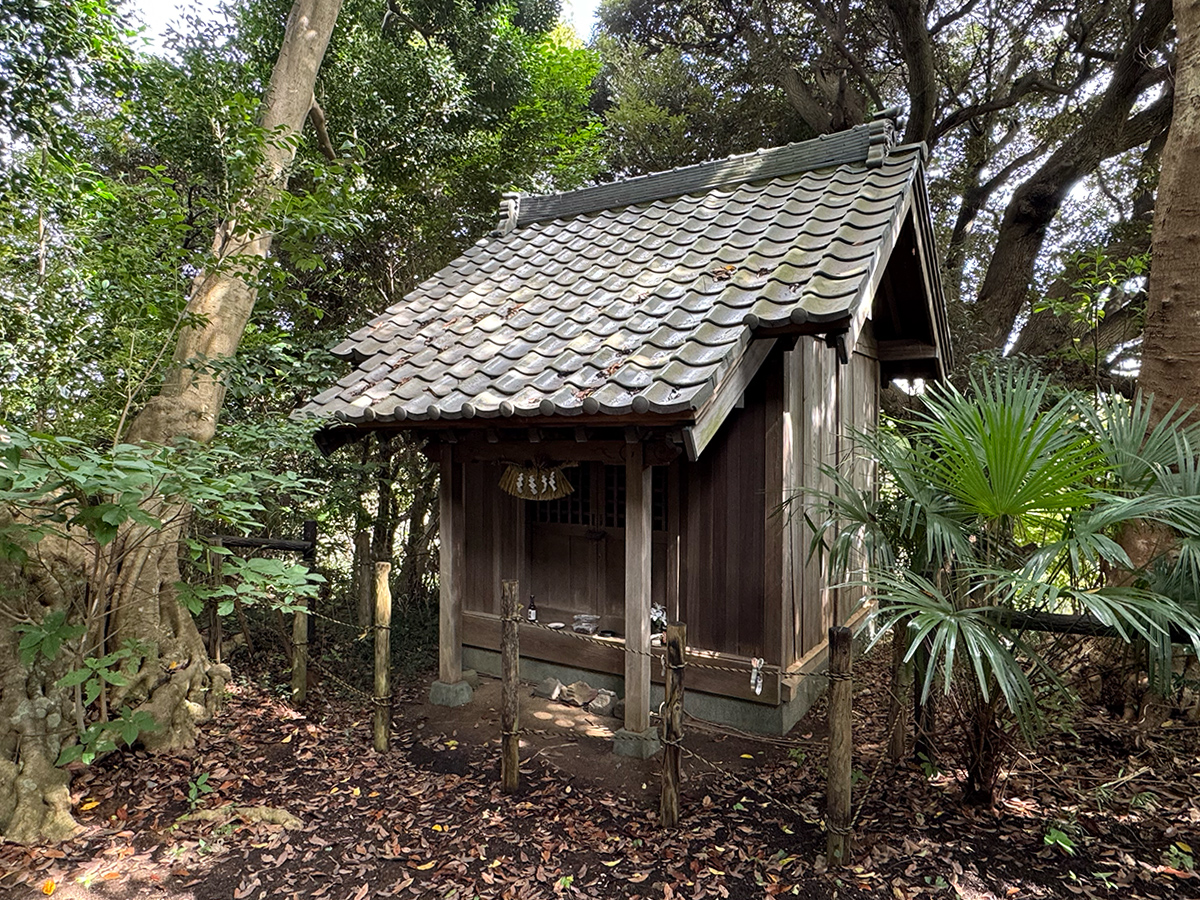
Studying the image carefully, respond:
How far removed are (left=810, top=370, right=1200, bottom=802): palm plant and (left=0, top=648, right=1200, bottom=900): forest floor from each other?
1.58 ft

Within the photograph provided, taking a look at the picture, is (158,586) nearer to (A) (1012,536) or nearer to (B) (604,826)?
(B) (604,826)

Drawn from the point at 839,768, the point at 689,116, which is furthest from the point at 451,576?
the point at 689,116

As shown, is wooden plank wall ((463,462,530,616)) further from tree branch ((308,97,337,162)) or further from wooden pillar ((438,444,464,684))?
tree branch ((308,97,337,162))

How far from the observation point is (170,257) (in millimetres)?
4266

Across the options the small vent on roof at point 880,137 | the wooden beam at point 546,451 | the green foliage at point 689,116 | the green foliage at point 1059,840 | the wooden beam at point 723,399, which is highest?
the green foliage at point 689,116

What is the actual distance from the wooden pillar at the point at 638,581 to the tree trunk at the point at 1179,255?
3487mm

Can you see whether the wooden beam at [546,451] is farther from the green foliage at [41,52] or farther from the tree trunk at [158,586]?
the green foliage at [41,52]

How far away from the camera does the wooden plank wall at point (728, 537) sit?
482cm

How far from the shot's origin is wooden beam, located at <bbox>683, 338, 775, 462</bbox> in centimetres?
368

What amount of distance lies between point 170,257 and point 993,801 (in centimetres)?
613

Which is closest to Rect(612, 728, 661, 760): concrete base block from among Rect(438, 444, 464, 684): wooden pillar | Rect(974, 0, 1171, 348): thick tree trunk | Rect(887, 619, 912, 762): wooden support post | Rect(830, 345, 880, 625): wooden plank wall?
Rect(887, 619, 912, 762): wooden support post

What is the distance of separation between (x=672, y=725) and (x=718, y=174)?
5598 millimetres

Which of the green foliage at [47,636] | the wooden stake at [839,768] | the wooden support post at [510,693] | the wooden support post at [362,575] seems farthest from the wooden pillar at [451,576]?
the wooden stake at [839,768]

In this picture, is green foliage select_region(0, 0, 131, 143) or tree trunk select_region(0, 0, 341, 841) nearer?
tree trunk select_region(0, 0, 341, 841)
